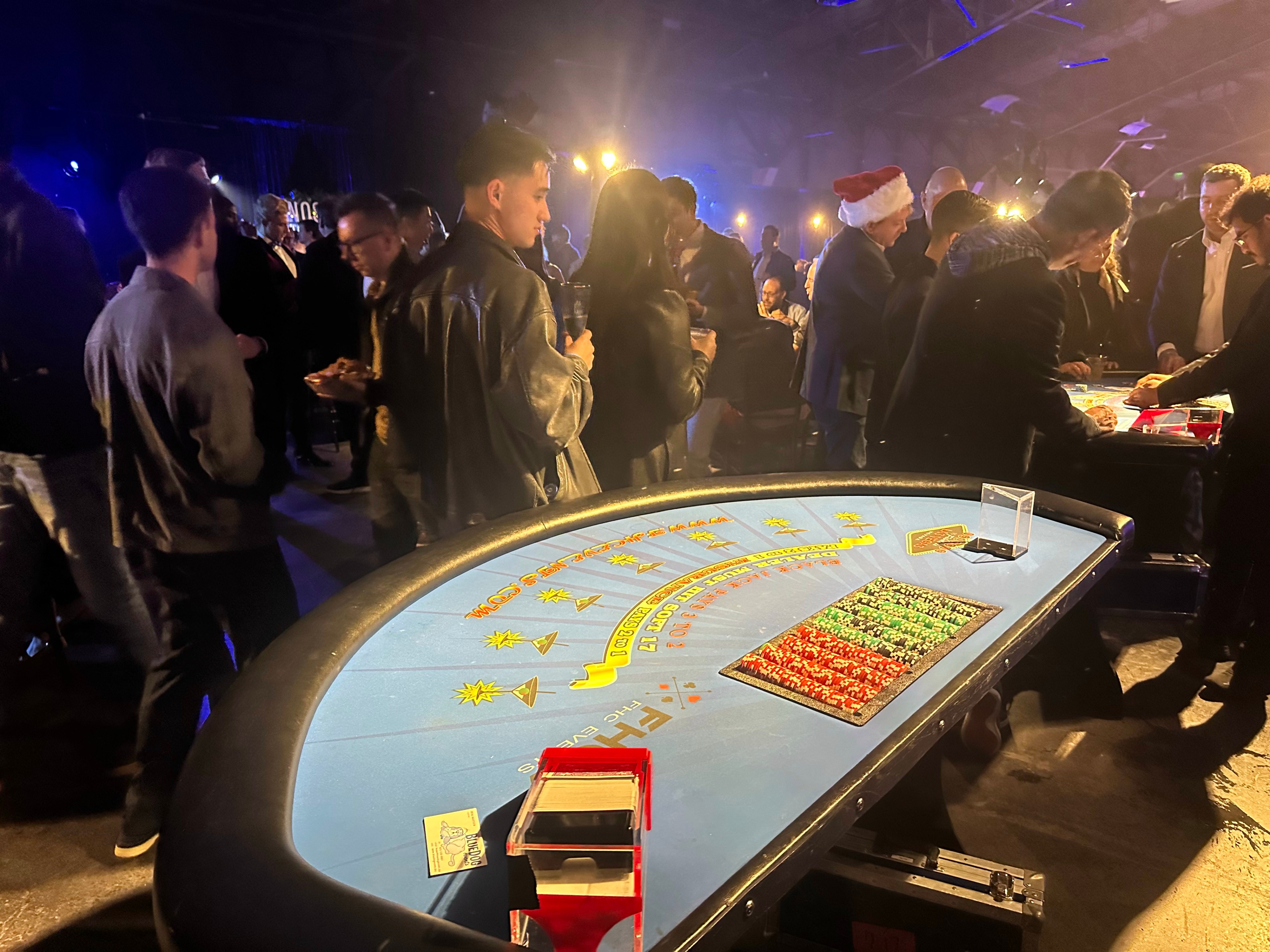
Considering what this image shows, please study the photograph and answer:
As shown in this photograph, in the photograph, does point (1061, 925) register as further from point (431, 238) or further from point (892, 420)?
point (431, 238)

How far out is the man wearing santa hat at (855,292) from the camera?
3543 mm

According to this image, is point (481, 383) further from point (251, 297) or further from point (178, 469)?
point (251, 297)

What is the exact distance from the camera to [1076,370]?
3.67 m

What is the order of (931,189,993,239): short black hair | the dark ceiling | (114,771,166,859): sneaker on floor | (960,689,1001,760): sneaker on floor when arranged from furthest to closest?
the dark ceiling → (931,189,993,239): short black hair → (960,689,1001,760): sneaker on floor → (114,771,166,859): sneaker on floor

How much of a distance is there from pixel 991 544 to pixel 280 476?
1.80 m

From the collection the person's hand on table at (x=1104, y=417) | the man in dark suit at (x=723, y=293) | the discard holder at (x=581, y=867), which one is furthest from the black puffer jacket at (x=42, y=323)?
the person's hand on table at (x=1104, y=417)

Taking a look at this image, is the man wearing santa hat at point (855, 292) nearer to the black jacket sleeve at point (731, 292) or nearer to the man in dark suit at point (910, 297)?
the man in dark suit at point (910, 297)

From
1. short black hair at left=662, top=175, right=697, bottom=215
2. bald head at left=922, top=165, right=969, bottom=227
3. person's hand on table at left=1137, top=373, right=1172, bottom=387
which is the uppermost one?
bald head at left=922, top=165, right=969, bottom=227

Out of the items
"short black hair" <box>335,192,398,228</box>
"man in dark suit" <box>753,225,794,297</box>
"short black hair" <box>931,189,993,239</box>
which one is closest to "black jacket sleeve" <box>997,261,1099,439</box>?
"short black hair" <box>931,189,993,239</box>

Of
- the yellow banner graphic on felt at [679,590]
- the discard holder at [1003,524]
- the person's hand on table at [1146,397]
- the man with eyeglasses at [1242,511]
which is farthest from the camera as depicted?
the person's hand on table at [1146,397]

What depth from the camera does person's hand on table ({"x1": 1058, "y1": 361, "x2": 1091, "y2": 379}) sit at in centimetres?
366

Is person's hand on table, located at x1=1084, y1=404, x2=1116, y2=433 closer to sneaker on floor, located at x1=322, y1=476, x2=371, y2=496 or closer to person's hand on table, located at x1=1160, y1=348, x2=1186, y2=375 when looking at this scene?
person's hand on table, located at x1=1160, y1=348, x2=1186, y2=375

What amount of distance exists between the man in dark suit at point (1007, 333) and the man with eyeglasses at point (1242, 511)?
0.56 metres

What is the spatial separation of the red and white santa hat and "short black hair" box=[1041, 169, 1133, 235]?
129 centimetres
